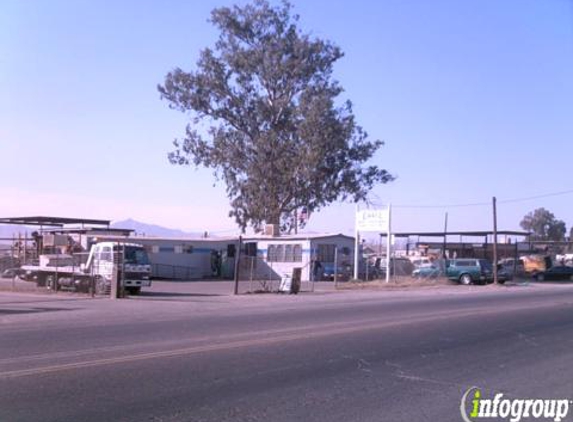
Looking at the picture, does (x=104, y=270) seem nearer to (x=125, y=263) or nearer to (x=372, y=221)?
(x=125, y=263)

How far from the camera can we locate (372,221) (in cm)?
4844

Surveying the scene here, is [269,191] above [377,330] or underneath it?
above

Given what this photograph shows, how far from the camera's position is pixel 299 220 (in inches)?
2318

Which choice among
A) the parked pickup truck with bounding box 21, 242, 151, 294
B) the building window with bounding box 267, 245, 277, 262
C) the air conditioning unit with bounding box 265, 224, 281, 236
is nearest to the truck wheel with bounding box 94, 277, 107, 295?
the parked pickup truck with bounding box 21, 242, 151, 294

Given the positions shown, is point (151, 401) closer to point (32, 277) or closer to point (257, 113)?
point (32, 277)

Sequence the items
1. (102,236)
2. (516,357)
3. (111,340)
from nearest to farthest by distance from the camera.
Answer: (516,357)
(111,340)
(102,236)

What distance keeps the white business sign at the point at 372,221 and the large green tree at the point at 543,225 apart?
95483 mm

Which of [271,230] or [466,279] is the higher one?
[271,230]

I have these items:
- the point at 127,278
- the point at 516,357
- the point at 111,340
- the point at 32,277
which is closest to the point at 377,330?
the point at 516,357

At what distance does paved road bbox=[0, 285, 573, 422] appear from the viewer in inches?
320

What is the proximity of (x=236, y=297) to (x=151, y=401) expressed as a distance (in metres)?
21.3

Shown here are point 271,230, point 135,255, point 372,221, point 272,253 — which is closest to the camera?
point 135,255

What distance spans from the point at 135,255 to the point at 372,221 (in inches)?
851

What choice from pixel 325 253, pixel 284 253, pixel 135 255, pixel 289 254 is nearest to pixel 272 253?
pixel 284 253
